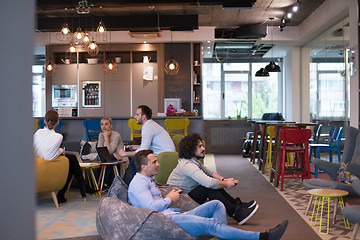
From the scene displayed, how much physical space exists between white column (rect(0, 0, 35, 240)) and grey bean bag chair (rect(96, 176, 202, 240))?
7.56ft

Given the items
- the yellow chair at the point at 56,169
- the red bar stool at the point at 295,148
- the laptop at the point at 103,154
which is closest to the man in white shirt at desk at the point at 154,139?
the laptop at the point at 103,154

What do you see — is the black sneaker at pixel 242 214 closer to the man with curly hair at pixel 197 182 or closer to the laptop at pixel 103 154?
the man with curly hair at pixel 197 182

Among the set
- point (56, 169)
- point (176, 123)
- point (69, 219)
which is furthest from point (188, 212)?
point (176, 123)

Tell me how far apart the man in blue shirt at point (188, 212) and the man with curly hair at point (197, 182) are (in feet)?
2.19

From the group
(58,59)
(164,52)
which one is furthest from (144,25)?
(58,59)

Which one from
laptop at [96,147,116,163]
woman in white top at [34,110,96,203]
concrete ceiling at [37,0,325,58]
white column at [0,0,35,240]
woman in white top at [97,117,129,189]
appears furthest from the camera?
concrete ceiling at [37,0,325,58]

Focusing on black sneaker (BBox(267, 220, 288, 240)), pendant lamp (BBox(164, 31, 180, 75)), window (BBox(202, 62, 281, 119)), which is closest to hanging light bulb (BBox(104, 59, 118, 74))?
pendant lamp (BBox(164, 31, 180, 75))

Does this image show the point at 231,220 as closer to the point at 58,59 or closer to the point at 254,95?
the point at 58,59

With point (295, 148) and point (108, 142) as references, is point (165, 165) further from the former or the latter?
point (295, 148)

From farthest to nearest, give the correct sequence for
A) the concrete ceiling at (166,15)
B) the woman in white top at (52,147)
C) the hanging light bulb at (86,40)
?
the concrete ceiling at (166,15) < the hanging light bulb at (86,40) < the woman in white top at (52,147)

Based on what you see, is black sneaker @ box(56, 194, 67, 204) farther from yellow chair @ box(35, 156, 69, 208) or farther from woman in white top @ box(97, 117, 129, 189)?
woman in white top @ box(97, 117, 129, 189)

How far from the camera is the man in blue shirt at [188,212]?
117 inches

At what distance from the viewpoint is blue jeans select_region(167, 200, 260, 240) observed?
9.62 feet

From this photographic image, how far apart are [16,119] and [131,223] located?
2.45 metres
